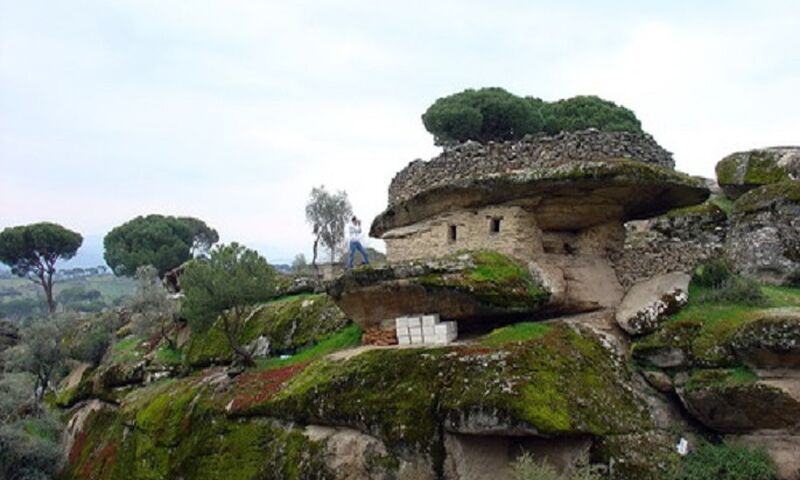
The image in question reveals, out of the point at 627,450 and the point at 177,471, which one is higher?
the point at 627,450

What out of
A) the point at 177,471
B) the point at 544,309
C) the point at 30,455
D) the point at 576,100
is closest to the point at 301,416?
the point at 177,471

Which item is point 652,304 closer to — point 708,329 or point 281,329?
point 708,329

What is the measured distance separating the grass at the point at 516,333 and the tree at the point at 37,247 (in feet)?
156

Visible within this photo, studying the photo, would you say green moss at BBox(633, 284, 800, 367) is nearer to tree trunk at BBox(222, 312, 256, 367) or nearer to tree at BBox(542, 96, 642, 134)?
tree trunk at BBox(222, 312, 256, 367)

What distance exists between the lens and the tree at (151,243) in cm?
5388

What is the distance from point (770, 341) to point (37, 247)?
54.9 metres

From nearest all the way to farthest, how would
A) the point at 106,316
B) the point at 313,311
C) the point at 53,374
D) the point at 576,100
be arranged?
the point at 313,311 < the point at 53,374 < the point at 106,316 < the point at 576,100

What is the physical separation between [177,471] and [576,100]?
36906 millimetres

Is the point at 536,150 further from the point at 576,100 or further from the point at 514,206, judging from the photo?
the point at 576,100

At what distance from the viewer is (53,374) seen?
27.0 metres

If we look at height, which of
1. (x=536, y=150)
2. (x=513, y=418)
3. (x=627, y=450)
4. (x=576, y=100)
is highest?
(x=576, y=100)

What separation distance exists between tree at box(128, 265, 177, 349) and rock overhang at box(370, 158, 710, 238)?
1323 centimetres

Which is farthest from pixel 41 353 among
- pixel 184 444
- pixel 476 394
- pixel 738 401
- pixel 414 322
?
pixel 738 401

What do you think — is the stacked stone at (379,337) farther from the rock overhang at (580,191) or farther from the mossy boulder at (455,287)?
the rock overhang at (580,191)
